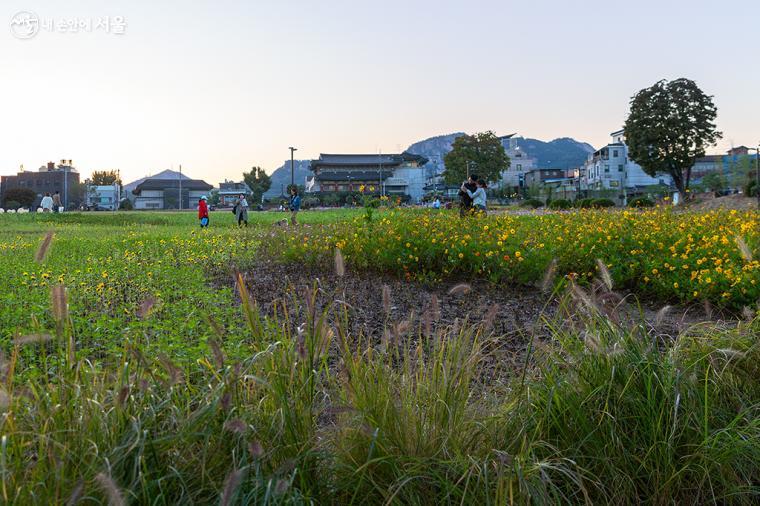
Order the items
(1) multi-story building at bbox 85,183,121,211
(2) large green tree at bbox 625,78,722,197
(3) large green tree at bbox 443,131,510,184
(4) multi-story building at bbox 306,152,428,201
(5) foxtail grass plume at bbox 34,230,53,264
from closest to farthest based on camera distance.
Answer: (5) foxtail grass plume at bbox 34,230,53,264
(2) large green tree at bbox 625,78,722,197
(3) large green tree at bbox 443,131,510,184
(4) multi-story building at bbox 306,152,428,201
(1) multi-story building at bbox 85,183,121,211

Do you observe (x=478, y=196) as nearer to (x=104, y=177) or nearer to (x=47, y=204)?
(x=47, y=204)

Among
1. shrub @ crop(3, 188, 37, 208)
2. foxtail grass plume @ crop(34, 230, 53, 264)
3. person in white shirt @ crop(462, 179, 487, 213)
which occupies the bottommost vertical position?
foxtail grass plume @ crop(34, 230, 53, 264)

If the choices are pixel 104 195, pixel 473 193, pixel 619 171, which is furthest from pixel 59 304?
pixel 104 195

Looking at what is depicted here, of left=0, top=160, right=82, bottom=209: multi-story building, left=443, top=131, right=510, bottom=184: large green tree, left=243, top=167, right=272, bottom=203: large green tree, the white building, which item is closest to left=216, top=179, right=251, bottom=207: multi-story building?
left=243, top=167, right=272, bottom=203: large green tree

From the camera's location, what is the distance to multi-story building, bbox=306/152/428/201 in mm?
82188

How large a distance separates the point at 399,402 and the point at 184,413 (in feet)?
2.54

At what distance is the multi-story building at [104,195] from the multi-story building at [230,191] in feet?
43.0

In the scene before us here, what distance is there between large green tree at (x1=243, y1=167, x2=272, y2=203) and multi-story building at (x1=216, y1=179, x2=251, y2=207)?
1314mm

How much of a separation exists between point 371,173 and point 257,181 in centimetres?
1422

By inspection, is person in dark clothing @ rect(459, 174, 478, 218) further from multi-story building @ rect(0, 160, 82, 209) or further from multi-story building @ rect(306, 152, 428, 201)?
multi-story building @ rect(0, 160, 82, 209)

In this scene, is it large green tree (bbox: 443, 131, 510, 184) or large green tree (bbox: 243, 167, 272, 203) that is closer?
large green tree (bbox: 443, 131, 510, 184)

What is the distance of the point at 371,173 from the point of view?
83.6 m

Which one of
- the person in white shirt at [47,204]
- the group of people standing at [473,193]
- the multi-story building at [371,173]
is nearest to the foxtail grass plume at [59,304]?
the group of people standing at [473,193]

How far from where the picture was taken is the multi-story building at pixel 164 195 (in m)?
87.8
